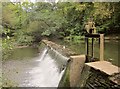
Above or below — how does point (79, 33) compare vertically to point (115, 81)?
below

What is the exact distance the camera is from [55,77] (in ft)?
17.7

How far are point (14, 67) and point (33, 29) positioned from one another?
7691mm

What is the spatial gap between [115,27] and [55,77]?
8793 millimetres

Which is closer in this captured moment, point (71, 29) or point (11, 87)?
point (11, 87)

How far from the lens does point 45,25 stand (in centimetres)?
1580

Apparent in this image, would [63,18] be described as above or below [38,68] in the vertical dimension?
above

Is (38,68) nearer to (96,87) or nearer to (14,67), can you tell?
(14,67)

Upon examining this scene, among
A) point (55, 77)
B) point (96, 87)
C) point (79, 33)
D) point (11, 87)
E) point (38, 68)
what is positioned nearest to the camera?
point (96, 87)

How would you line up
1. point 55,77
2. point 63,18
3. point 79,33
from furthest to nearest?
point 63,18, point 79,33, point 55,77

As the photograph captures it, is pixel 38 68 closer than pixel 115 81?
No

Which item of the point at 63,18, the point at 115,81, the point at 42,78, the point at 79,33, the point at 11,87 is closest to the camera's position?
the point at 115,81

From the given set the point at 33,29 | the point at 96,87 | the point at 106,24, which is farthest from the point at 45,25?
the point at 96,87

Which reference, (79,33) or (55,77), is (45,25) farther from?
(55,77)

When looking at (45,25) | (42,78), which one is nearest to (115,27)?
(45,25)
